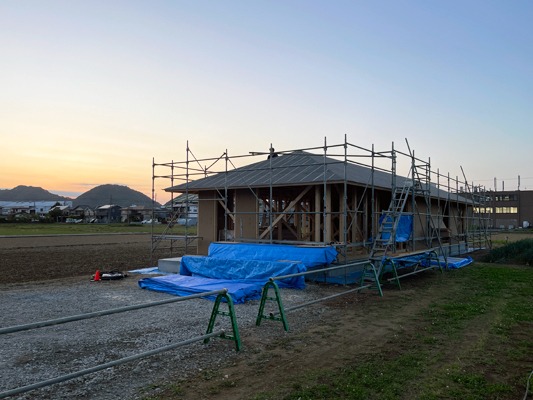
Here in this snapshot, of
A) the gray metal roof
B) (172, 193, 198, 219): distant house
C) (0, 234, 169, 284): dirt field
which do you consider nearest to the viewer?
the gray metal roof

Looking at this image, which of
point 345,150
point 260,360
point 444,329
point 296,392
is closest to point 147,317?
point 260,360

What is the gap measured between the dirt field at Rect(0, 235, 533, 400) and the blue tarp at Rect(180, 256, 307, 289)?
1.82 metres

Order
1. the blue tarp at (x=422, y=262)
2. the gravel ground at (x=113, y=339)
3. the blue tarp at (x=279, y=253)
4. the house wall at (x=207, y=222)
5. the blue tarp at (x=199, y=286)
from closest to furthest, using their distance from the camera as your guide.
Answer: the gravel ground at (x=113, y=339), the blue tarp at (x=199, y=286), the blue tarp at (x=279, y=253), the blue tarp at (x=422, y=262), the house wall at (x=207, y=222)

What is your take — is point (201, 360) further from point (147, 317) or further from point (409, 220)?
point (409, 220)

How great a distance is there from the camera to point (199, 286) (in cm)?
1038

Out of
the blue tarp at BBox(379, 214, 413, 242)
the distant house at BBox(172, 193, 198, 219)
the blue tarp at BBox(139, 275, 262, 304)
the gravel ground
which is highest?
the distant house at BBox(172, 193, 198, 219)

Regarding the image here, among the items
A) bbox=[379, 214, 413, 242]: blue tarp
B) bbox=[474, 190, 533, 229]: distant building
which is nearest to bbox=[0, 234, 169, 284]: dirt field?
bbox=[379, 214, 413, 242]: blue tarp

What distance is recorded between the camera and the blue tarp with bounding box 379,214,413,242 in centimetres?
1345

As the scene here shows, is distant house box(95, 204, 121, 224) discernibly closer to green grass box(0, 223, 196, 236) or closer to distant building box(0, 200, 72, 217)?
distant building box(0, 200, 72, 217)

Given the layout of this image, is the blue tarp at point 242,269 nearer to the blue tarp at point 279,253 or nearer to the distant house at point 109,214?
the blue tarp at point 279,253

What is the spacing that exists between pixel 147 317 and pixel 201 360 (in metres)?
3.10

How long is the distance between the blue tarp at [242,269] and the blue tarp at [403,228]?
3.96 m

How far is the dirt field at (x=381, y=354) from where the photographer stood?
4492 millimetres

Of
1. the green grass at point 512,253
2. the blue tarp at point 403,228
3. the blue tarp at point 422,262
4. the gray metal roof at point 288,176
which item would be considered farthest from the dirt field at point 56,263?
the green grass at point 512,253
